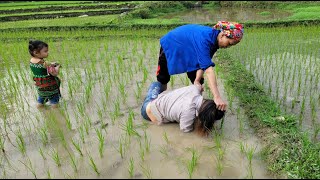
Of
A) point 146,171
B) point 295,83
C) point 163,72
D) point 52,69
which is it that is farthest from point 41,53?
A: point 295,83

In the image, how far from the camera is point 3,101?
3.90 meters

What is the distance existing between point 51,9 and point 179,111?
1274 centimetres

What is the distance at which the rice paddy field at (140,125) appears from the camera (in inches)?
90.8

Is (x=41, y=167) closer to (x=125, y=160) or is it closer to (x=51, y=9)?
(x=125, y=160)

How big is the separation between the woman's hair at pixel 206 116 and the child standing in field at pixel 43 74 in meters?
1.91

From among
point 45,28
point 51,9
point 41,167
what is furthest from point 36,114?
point 51,9

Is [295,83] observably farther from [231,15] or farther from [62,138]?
[231,15]

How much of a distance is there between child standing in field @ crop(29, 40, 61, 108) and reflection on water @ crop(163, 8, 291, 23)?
804cm

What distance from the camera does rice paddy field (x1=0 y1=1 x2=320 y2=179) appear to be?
7.57 ft

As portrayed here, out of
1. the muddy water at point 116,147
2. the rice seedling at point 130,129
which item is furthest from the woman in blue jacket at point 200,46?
the rice seedling at point 130,129

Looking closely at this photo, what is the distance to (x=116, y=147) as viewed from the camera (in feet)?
8.62

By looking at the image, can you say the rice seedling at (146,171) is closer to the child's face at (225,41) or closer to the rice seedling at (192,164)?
the rice seedling at (192,164)

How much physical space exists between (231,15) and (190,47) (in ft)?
33.1

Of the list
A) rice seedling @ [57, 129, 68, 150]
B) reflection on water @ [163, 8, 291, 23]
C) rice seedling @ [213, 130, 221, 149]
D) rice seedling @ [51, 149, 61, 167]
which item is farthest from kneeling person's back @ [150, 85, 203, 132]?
reflection on water @ [163, 8, 291, 23]
